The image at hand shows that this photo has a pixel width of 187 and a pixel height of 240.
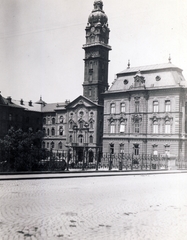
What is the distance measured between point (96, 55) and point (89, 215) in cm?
5407

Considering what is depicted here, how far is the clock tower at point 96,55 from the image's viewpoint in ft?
202

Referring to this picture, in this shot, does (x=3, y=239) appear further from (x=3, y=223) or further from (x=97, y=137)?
(x=97, y=137)

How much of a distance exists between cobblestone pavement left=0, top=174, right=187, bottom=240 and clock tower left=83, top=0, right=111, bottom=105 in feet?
160

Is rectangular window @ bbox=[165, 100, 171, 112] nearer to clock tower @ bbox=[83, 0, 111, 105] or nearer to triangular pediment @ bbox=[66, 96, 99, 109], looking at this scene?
triangular pediment @ bbox=[66, 96, 99, 109]

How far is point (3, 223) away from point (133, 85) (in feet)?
151

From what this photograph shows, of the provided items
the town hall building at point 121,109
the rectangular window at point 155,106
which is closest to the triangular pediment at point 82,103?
the town hall building at point 121,109

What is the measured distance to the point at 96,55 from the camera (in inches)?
2429

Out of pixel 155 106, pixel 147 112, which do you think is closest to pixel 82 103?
pixel 147 112

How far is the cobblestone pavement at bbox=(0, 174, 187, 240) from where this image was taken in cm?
787

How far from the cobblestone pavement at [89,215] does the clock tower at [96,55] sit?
48.9 metres

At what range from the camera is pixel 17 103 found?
3046 inches

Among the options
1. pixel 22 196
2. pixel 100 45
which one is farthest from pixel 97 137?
pixel 22 196

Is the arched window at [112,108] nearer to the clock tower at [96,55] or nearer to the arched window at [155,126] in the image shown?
the clock tower at [96,55]

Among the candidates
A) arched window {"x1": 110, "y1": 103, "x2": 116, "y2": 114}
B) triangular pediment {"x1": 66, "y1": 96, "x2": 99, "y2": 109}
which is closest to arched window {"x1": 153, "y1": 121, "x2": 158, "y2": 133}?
arched window {"x1": 110, "y1": 103, "x2": 116, "y2": 114}
